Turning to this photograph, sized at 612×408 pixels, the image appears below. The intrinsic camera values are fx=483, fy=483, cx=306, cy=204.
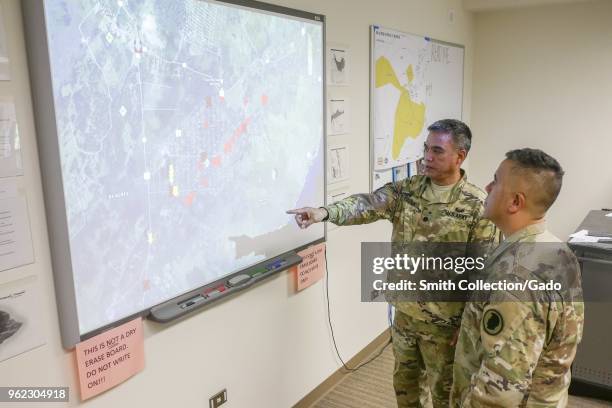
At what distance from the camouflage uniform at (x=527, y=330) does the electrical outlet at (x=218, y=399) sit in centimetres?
104

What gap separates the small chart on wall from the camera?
2.86 meters

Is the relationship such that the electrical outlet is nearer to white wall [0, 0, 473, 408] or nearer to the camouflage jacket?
white wall [0, 0, 473, 408]

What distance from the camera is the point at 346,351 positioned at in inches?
114

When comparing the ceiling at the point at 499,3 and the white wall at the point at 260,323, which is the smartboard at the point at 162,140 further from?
the ceiling at the point at 499,3

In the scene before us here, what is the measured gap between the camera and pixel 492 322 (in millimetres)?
1242

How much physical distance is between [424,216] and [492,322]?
0.80 metres

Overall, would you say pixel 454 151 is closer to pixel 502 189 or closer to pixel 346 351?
pixel 502 189

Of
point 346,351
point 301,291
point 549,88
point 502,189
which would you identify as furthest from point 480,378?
point 549,88

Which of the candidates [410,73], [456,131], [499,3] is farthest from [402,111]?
[499,3]

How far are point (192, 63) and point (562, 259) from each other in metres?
1.31

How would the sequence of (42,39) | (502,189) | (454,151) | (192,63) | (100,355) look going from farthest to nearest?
(454,151) < (192,63) < (100,355) < (502,189) < (42,39)

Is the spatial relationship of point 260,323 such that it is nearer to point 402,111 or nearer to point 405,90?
point 402,111

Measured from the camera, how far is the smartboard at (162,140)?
1327 mm

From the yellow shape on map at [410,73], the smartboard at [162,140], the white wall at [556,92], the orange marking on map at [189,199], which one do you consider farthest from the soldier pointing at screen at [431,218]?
the white wall at [556,92]
